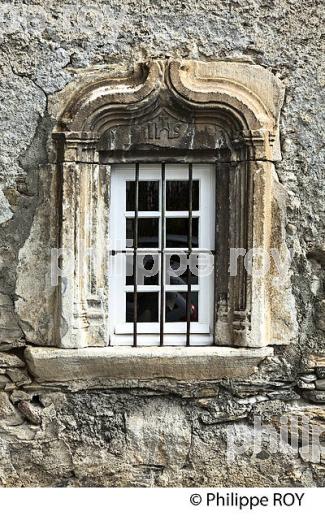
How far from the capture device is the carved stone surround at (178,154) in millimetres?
4031

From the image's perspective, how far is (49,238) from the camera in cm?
412

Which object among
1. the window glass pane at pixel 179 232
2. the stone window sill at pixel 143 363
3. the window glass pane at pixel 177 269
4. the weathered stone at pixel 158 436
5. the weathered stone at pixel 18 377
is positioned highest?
the window glass pane at pixel 179 232

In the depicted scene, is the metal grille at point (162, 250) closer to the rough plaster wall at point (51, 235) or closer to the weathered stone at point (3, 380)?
the rough plaster wall at point (51, 235)

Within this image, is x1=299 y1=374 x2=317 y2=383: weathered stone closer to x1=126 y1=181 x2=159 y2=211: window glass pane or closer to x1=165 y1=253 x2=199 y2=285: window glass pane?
x1=165 y1=253 x2=199 y2=285: window glass pane

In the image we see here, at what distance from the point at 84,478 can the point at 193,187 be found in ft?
6.25

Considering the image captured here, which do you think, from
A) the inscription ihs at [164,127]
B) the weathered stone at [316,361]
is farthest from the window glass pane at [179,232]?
the weathered stone at [316,361]

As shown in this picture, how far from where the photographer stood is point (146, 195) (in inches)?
168

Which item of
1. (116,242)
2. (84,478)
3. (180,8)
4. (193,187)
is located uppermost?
(180,8)

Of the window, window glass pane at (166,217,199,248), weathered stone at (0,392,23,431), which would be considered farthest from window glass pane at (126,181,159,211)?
weathered stone at (0,392,23,431)

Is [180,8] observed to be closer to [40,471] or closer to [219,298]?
[219,298]

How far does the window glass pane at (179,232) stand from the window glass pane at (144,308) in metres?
0.37

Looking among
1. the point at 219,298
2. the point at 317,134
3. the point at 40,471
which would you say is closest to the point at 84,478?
the point at 40,471

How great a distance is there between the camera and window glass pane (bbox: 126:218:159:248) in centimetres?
427

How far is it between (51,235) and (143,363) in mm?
945
